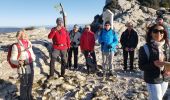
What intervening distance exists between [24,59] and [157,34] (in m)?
5.73

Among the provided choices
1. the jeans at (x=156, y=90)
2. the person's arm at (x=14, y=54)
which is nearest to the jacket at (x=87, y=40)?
the person's arm at (x=14, y=54)

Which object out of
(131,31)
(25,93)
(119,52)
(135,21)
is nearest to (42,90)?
(25,93)

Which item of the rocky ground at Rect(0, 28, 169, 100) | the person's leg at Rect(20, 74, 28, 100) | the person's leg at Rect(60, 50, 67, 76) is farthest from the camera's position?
the person's leg at Rect(60, 50, 67, 76)

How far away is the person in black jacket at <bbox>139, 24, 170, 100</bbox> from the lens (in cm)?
676

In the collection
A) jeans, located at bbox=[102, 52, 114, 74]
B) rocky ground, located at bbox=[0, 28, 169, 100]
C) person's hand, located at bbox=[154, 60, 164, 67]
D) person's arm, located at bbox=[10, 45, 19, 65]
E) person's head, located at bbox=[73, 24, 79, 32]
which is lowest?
rocky ground, located at bbox=[0, 28, 169, 100]

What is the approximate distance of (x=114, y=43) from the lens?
47.1ft

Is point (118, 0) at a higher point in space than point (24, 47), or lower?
higher

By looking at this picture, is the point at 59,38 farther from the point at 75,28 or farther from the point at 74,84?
the point at 74,84

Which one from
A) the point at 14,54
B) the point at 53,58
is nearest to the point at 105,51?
the point at 53,58

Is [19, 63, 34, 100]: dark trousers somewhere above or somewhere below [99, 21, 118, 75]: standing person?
below

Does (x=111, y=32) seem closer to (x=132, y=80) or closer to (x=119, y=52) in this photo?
(x=132, y=80)

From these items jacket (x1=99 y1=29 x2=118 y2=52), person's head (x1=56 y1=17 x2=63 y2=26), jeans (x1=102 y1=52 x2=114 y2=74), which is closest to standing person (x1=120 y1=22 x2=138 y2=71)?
jacket (x1=99 y1=29 x2=118 y2=52)

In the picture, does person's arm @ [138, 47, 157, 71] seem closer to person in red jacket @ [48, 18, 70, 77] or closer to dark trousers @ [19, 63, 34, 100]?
dark trousers @ [19, 63, 34, 100]

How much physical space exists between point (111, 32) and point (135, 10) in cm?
2512
